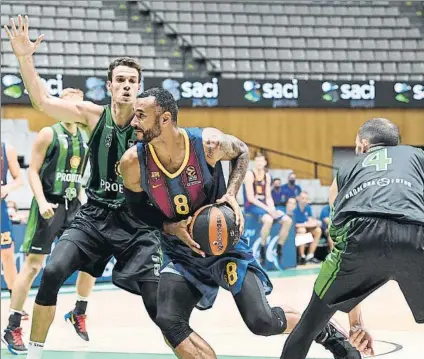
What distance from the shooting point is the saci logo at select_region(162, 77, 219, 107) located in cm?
1648

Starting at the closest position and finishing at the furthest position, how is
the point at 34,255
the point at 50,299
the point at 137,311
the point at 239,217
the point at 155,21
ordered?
the point at 239,217 < the point at 50,299 < the point at 34,255 < the point at 137,311 < the point at 155,21

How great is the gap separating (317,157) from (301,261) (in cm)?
451

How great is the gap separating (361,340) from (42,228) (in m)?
3.23

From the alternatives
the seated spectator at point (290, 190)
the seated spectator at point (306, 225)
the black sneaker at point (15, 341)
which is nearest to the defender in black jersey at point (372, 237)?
the black sneaker at point (15, 341)

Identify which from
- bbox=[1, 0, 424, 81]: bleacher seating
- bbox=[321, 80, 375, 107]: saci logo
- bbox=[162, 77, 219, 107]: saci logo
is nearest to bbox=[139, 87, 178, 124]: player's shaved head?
bbox=[162, 77, 219, 107]: saci logo

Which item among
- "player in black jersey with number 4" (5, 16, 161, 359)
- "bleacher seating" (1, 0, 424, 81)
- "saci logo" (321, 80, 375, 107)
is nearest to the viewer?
"player in black jersey with number 4" (5, 16, 161, 359)

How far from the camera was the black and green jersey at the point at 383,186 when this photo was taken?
13.7 ft

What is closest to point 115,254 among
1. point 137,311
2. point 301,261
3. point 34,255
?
point 34,255

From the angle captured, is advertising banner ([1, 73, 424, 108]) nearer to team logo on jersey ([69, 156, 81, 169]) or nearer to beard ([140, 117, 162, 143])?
team logo on jersey ([69, 156, 81, 169])

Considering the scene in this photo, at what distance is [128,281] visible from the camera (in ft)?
17.4

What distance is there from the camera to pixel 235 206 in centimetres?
450

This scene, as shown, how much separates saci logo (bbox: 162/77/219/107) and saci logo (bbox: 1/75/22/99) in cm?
263

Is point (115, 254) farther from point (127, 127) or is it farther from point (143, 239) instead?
point (127, 127)

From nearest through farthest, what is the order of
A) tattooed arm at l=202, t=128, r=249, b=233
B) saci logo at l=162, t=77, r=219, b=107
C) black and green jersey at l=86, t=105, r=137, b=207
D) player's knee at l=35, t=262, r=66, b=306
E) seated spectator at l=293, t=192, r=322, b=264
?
tattooed arm at l=202, t=128, r=249, b=233
player's knee at l=35, t=262, r=66, b=306
black and green jersey at l=86, t=105, r=137, b=207
seated spectator at l=293, t=192, r=322, b=264
saci logo at l=162, t=77, r=219, b=107
